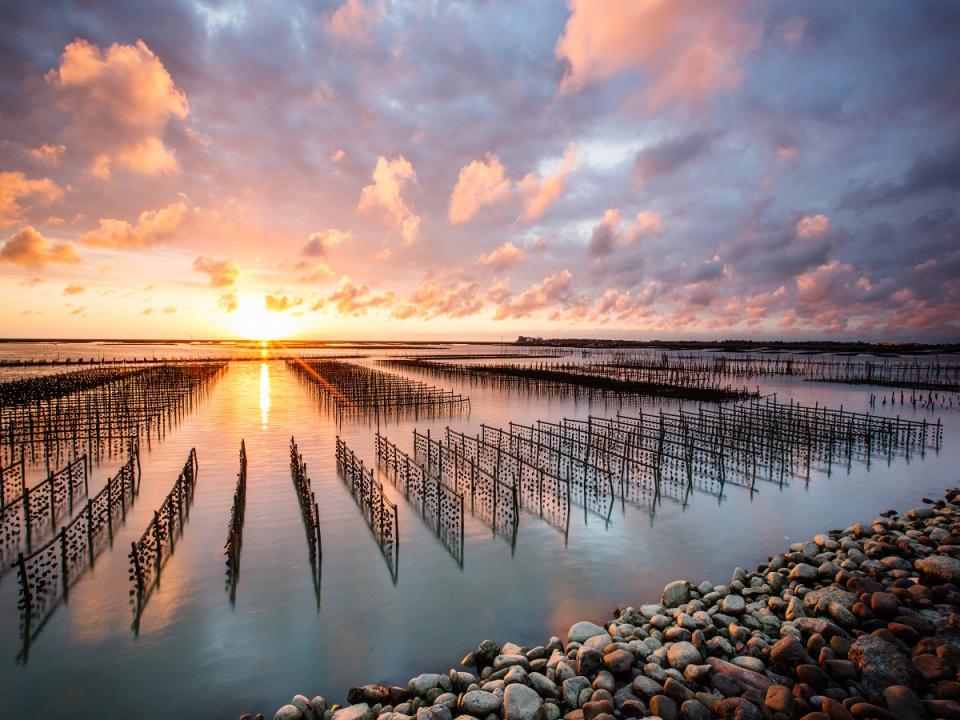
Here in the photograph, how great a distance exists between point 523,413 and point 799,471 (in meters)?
23.3

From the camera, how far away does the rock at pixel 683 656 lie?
29.0 feet

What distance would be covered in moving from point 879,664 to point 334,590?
12.1 meters

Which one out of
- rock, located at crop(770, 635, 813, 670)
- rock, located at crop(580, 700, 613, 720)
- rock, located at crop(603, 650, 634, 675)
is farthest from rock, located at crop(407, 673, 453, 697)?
rock, located at crop(770, 635, 813, 670)

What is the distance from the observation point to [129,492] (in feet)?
67.8

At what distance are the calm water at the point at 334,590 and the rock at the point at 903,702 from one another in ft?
19.5

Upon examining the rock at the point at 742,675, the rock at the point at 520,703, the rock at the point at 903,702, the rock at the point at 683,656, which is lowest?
the rock at the point at 520,703

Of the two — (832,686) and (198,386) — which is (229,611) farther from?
(198,386)

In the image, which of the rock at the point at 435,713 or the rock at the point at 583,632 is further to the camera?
the rock at the point at 583,632

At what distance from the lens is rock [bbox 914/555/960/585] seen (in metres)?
10.7

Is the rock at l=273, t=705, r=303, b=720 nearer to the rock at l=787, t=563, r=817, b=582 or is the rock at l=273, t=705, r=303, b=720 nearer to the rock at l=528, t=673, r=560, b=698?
the rock at l=528, t=673, r=560, b=698

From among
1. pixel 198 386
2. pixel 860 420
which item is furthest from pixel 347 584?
pixel 198 386

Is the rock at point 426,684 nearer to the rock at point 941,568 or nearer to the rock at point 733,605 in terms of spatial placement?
the rock at point 733,605

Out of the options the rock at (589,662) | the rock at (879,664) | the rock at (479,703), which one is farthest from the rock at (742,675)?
the rock at (479,703)

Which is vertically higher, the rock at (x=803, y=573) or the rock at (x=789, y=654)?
the rock at (x=789, y=654)
